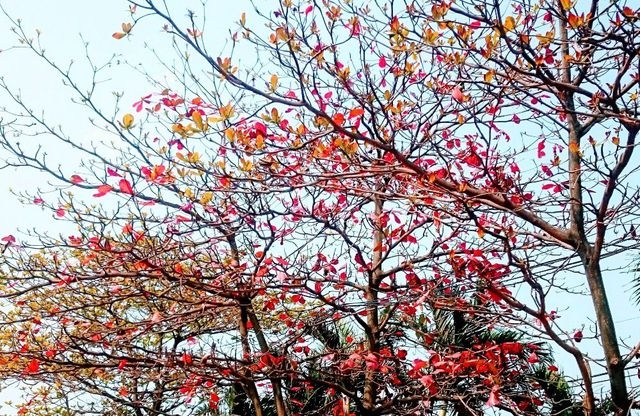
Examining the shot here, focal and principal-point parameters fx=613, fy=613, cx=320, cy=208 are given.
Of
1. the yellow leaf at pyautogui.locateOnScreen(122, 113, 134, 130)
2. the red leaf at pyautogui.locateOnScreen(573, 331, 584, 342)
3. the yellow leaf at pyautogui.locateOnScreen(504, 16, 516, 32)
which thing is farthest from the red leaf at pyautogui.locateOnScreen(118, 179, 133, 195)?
the red leaf at pyautogui.locateOnScreen(573, 331, 584, 342)

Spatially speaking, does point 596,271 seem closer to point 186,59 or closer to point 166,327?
point 186,59

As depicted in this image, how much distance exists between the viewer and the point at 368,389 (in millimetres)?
4816

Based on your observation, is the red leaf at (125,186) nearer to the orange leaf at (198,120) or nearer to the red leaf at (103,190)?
the red leaf at (103,190)

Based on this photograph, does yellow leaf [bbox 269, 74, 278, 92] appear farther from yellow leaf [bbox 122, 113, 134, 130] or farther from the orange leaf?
yellow leaf [bbox 122, 113, 134, 130]

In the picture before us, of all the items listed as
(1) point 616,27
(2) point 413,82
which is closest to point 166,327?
(2) point 413,82

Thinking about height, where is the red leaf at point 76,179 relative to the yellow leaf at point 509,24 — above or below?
above

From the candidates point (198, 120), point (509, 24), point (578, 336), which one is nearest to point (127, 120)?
point (198, 120)

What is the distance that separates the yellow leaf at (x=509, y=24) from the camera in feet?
8.47

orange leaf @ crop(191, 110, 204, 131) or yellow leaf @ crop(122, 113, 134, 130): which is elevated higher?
yellow leaf @ crop(122, 113, 134, 130)

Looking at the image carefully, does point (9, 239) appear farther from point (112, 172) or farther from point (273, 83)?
point (273, 83)

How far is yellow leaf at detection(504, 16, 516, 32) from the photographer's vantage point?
2582 millimetres

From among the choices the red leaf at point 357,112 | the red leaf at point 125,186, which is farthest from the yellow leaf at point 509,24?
the red leaf at point 125,186

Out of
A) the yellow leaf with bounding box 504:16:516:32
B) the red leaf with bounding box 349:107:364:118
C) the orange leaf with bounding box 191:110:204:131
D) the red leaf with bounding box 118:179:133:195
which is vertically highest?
the red leaf with bounding box 118:179:133:195

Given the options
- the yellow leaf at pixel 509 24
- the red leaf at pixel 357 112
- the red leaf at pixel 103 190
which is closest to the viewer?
the yellow leaf at pixel 509 24
